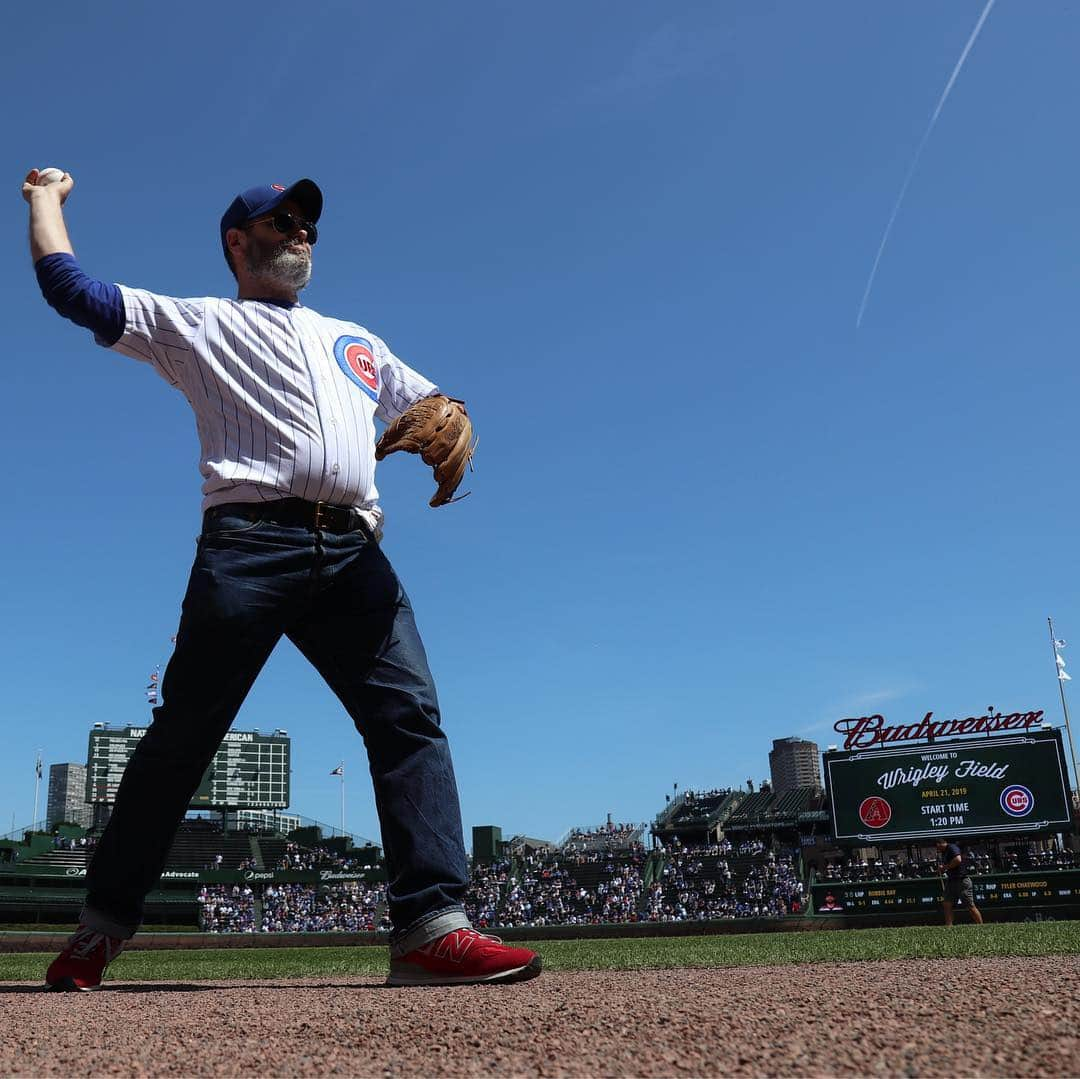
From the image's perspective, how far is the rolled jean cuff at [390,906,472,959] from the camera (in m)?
2.83

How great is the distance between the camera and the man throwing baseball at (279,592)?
2883mm

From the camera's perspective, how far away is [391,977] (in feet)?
9.61

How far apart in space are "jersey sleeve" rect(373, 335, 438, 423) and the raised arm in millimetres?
1035

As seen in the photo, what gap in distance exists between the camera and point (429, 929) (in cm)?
284

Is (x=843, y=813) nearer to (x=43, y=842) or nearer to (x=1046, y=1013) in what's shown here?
(x=1046, y=1013)

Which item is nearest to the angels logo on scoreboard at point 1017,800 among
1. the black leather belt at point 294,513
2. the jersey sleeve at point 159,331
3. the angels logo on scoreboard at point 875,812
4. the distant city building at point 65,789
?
the angels logo on scoreboard at point 875,812

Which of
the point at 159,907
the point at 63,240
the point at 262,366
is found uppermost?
the point at 63,240

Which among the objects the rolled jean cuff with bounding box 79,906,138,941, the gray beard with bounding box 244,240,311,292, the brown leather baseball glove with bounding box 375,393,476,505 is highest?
the gray beard with bounding box 244,240,311,292

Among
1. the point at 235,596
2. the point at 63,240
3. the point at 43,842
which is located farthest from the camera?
the point at 43,842

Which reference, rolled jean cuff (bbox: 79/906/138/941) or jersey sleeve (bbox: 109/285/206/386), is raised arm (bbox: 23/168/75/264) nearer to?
jersey sleeve (bbox: 109/285/206/386)

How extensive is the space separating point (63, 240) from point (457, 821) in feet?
6.95

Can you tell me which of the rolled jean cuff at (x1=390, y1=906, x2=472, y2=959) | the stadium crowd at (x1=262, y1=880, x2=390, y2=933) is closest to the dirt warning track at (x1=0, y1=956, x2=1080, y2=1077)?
the rolled jean cuff at (x1=390, y1=906, x2=472, y2=959)

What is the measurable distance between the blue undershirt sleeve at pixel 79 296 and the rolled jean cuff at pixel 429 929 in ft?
6.32

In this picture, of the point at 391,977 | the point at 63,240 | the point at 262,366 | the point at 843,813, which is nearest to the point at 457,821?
the point at 391,977
